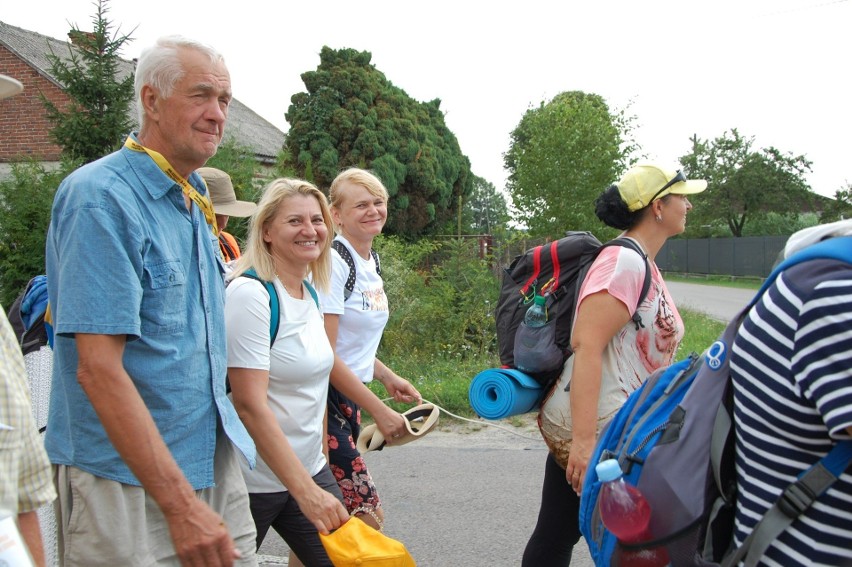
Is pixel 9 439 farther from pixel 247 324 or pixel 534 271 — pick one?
pixel 534 271

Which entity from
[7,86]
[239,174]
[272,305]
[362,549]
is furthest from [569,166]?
[7,86]

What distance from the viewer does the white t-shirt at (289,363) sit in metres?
2.65

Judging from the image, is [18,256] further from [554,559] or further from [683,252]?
[683,252]

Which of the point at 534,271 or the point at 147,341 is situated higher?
the point at 534,271

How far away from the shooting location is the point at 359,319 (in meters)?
3.70

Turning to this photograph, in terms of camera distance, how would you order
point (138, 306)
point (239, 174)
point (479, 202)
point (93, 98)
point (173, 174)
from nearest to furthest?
point (138, 306)
point (173, 174)
point (93, 98)
point (239, 174)
point (479, 202)

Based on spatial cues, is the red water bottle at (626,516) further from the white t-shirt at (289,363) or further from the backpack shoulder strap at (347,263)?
the backpack shoulder strap at (347,263)

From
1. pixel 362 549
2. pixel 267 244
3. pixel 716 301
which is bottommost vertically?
pixel 716 301

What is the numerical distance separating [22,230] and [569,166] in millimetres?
8616

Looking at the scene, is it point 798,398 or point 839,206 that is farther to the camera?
point 839,206

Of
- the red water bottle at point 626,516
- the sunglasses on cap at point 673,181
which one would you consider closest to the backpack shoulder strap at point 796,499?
the red water bottle at point 626,516

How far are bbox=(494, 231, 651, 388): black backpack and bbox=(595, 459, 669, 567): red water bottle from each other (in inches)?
41.2

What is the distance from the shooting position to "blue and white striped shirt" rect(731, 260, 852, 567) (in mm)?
1440

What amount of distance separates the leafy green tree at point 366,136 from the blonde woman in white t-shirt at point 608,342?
17.0 m
